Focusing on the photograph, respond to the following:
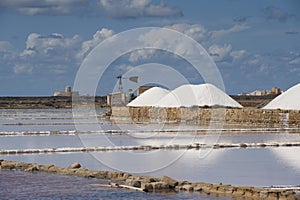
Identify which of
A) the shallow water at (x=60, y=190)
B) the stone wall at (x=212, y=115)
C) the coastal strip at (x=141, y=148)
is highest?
the stone wall at (x=212, y=115)

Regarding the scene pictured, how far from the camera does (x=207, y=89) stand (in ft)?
125

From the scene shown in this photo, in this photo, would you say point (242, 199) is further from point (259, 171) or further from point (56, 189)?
point (259, 171)

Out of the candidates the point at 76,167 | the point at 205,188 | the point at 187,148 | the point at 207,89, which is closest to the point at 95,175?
the point at 76,167

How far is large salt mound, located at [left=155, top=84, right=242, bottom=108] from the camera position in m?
37.3

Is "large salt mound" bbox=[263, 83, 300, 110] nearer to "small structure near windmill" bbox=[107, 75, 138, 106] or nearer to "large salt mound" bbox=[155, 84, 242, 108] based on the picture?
"large salt mound" bbox=[155, 84, 242, 108]

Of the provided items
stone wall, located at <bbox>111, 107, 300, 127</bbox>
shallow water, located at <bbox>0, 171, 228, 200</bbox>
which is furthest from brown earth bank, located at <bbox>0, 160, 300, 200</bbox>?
stone wall, located at <bbox>111, 107, 300, 127</bbox>

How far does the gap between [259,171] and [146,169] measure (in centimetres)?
183

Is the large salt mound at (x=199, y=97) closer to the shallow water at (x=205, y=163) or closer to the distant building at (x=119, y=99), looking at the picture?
the distant building at (x=119, y=99)

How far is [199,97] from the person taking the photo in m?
38.1

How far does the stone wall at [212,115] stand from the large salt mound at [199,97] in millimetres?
845

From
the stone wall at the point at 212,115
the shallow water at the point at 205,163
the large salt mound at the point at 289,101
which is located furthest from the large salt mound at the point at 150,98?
the shallow water at the point at 205,163

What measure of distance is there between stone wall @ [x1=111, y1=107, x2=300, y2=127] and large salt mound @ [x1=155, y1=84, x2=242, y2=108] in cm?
84

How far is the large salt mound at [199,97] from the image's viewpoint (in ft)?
122

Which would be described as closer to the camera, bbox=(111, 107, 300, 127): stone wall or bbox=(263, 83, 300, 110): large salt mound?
bbox=(111, 107, 300, 127): stone wall
